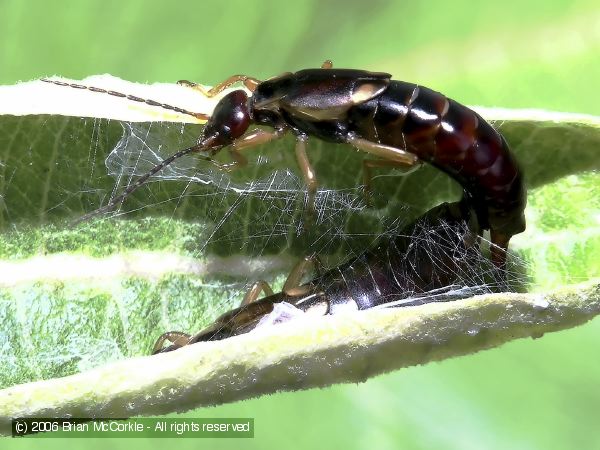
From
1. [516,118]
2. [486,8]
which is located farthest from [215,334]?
[486,8]

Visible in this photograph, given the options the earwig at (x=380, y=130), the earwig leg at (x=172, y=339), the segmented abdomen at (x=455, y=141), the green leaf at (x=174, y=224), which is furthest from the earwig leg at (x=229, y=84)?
the earwig leg at (x=172, y=339)

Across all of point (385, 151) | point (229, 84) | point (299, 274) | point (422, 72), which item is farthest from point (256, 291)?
point (422, 72)

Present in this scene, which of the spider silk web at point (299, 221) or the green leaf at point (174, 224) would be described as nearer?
the green leaf at point (174, 224)

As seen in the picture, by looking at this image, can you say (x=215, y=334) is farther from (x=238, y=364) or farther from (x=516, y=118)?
(x=516, y=118)

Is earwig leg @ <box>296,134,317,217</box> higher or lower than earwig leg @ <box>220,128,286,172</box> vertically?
lower

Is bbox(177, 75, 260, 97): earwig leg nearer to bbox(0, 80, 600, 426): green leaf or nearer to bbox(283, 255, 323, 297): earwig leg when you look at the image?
bbox(0, 80, 600, 426): green leaf

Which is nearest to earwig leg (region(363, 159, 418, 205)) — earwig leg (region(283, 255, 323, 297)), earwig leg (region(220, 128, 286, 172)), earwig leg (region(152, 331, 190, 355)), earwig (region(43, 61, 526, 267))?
earwig (region(43, 61, 526, 267))

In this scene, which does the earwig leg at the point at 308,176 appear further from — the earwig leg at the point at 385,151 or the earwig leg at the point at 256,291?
the earwig leg at the point at 256,291

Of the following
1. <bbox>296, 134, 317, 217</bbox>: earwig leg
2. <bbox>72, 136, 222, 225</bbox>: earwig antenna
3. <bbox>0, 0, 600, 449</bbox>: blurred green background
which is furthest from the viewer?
<bbox>0, 0, 600, 449</bbox>: blurred green background
